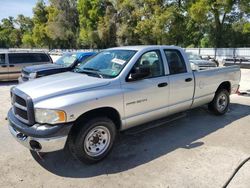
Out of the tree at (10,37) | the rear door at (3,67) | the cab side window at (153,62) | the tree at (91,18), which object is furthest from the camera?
the tree at (10,37)

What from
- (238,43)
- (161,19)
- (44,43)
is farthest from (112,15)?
(44,43)

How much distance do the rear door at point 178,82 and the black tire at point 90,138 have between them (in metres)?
1.55

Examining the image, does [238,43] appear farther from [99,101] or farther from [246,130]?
[99,101]

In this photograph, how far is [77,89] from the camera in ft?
12.7

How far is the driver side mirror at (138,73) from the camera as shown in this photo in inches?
173

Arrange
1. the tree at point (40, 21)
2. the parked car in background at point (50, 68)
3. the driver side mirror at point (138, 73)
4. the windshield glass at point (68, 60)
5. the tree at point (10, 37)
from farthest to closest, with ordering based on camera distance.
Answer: the tree at point (10, 37)
the tree at point (40, 21)
the windshield glass at point (68, 60)
the parked car in background at point (50, 68)
the driver side mirror at point (138, 73)

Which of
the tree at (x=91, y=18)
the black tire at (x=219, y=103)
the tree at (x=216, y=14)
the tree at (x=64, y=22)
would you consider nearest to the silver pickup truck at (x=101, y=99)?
the black tire at (x=219, y=103)

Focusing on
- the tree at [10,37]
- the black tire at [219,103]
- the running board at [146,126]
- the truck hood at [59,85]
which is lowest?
the running board at [146,126]

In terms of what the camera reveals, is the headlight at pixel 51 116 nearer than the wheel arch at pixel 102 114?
Yes

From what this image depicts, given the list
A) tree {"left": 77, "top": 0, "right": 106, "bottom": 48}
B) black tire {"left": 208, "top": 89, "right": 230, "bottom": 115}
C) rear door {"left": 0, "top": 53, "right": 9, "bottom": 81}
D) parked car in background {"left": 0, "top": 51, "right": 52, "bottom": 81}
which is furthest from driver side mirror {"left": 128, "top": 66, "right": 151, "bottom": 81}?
tree {"left": 77, "top": 0, "right": 106, "bottom": 48}

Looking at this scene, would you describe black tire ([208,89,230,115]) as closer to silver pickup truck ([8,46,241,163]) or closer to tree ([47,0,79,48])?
silver pickup truck ([8,46,241,163])

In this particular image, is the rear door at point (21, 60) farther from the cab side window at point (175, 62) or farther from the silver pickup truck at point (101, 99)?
the cab side window at point (175, 62)

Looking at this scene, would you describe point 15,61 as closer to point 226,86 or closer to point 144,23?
point 226,86

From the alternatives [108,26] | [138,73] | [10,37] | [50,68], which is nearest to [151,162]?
→ [138,73]
